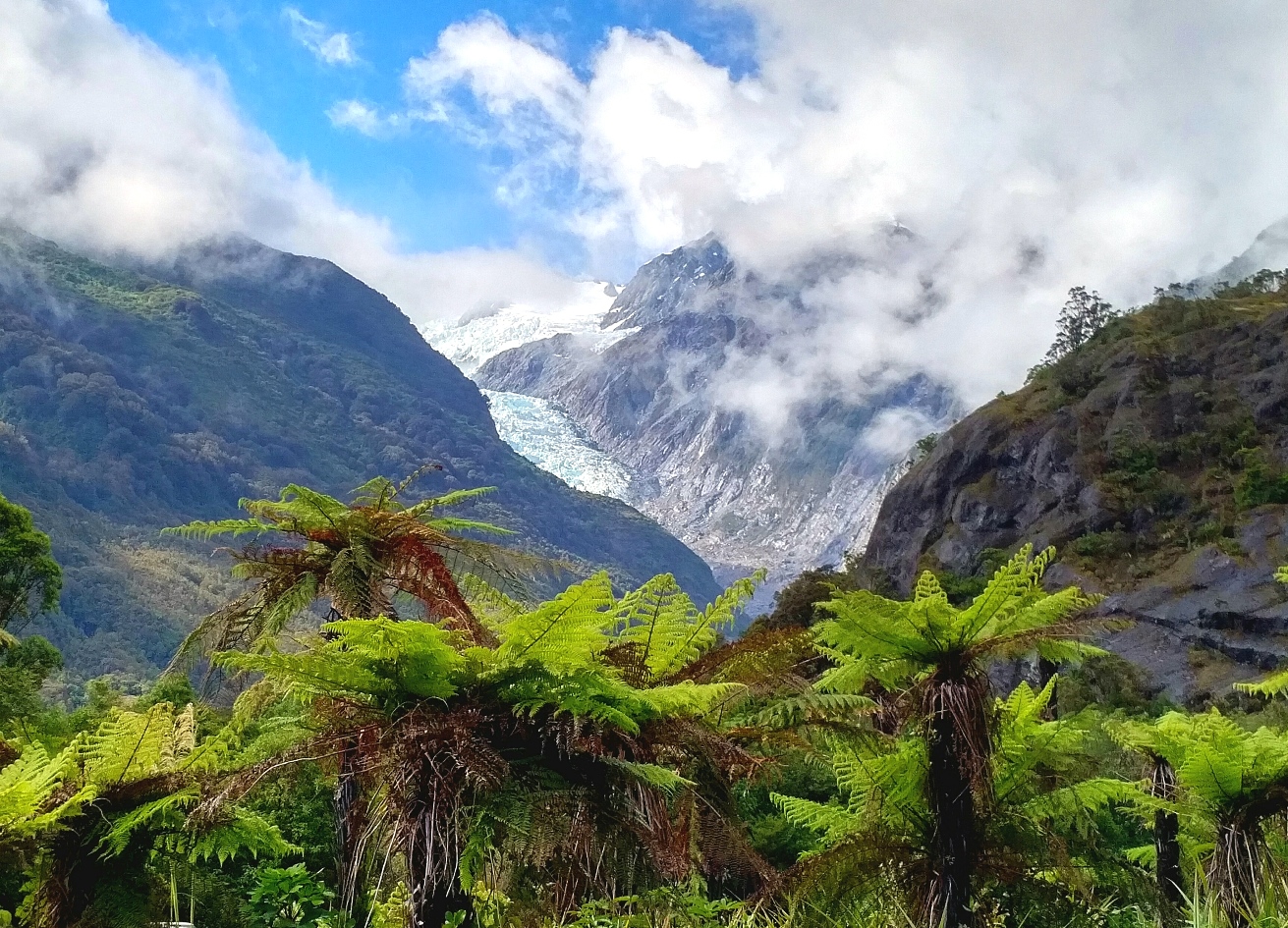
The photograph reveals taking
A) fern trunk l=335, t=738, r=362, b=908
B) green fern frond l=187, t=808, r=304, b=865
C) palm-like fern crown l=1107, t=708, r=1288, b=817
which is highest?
palm-like fern crown l=1107, t=708, r=1288, b=817

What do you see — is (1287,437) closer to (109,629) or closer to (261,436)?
(109,629)

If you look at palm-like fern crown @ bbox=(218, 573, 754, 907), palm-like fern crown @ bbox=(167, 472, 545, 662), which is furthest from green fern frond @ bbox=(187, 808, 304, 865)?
palm-like fern crown @ bbox=(218, 573, 754, 907)

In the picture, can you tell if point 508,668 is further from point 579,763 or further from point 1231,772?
point 1231,772

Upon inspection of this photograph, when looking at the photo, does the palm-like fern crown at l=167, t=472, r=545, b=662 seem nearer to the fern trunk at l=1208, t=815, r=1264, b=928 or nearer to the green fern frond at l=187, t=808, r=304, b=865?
the green fern frond at l=187, t=808, r=304, b=865

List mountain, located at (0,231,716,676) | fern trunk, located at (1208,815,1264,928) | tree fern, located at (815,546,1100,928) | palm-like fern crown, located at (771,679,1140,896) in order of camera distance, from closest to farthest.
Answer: tree fern, located at (815,546,1100,928)
palm-like fern crown, located at (771,679,1140,896)
fern trunk, located at (1208,815,1264,928)
mountain, located at (0,231,716,676)

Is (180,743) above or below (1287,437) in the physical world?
below

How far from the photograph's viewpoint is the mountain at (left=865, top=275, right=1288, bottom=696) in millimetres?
40969

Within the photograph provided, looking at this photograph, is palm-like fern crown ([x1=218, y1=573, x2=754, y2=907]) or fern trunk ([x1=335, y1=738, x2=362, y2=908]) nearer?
palm-like fern crown ([x1=218, y1=573, x2=754, y2=907])

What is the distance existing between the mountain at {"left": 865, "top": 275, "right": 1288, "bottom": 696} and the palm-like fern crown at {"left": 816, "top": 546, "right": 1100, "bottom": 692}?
37.8 meters

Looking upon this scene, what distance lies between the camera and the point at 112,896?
16.5 ft

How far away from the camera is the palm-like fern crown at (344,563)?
276 inches

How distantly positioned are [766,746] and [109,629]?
115506 millimetres

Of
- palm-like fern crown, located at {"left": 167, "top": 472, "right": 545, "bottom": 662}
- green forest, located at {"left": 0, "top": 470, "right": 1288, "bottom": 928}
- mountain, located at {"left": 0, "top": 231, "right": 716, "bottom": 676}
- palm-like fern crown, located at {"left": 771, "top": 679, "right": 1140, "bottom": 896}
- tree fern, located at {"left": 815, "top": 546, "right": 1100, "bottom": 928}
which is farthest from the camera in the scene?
mountain, located at {"left": 0, "top": 231, "right": 716, "bottom": 676}

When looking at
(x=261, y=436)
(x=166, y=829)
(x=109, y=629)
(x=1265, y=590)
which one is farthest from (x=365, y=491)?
(x=261, y=436)
